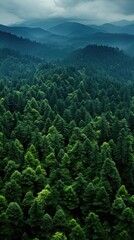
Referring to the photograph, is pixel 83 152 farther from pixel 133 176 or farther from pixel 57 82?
pixel 57 82

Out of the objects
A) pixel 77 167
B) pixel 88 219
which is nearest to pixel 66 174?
pixel 77 167

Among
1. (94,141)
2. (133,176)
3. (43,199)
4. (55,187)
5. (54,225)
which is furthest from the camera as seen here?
(94,141)

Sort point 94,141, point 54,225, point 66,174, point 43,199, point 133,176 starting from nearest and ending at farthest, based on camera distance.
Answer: point 54,225
point 43,199
point 66,174
point 133,176
point 94,141

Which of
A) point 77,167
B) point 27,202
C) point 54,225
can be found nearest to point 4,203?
point 27,202

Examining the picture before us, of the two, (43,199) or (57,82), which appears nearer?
(43,199)

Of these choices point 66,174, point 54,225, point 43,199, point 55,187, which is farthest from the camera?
point 66,174

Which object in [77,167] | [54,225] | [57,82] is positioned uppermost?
[57,82]

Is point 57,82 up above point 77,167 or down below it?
above

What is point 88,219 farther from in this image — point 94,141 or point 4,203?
point 94,141

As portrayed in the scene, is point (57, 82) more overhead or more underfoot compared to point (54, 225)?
more overhead
